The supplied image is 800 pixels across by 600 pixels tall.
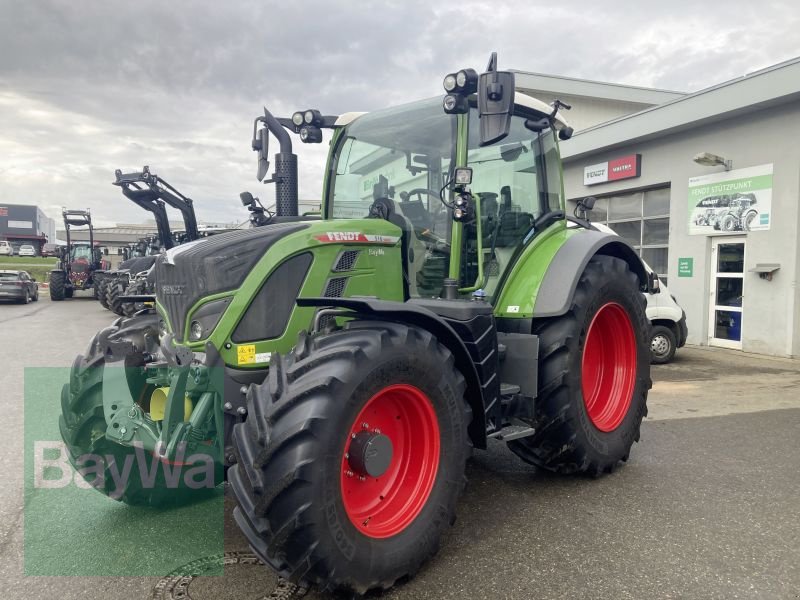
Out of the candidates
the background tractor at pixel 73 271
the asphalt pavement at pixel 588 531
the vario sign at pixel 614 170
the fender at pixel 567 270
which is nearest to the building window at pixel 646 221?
the vario sign at pixel 614 170

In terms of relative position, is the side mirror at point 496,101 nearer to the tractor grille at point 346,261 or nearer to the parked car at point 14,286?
the tractor grille at point 346,261

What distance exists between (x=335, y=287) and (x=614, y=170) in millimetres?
11160

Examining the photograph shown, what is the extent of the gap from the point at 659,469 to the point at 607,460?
1.78 ft

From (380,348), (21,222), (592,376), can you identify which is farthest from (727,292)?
(21,222)

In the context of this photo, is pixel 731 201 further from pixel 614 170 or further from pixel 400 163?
pixel 400 163

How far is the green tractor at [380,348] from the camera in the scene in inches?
101

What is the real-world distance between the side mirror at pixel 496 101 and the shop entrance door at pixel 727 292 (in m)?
9.18

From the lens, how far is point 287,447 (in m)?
2.45

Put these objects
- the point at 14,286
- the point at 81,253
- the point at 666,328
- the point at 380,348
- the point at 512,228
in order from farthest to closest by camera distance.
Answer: the point at 81,253
the point at 14,286
the point at 666,328
the point at 512,228
the point at 380,348

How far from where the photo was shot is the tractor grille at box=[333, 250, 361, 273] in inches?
135

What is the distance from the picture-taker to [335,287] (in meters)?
3.41

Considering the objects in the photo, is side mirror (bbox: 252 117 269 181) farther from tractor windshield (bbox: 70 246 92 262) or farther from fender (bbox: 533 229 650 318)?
tractor windshield (bbox: 70 246 92 262)

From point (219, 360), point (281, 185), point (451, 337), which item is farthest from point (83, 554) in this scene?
point (281, 185)

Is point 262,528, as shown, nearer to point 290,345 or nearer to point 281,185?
point 290,345
